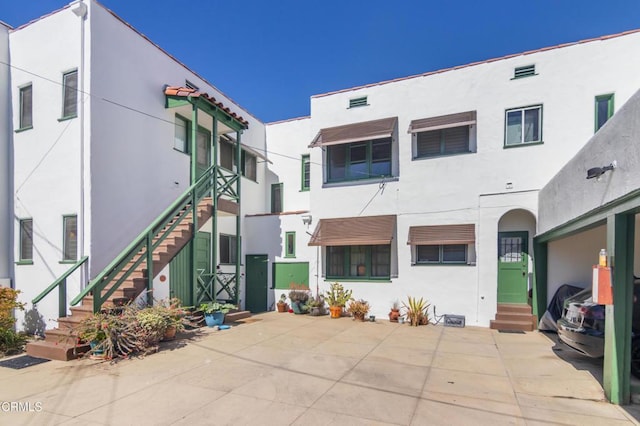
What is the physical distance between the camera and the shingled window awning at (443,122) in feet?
33.6

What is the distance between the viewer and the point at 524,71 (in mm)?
9891

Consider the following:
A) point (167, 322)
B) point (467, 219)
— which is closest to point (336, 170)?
point (467, 219)

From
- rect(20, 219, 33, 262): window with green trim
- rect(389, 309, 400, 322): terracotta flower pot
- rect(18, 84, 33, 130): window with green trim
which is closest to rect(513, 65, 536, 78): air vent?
rect(389, 309, 400, 322): terracotta flower pot

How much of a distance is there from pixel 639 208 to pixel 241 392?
569 cm

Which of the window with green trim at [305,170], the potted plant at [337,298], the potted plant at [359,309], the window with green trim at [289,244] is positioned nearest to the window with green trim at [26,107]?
the window with green trim at [289,244]

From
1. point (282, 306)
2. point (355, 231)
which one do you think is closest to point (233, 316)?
point (282, 306)

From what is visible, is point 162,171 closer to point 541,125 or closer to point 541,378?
point 541,378

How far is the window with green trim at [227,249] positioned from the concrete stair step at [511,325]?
8.84m

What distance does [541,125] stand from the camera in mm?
9633

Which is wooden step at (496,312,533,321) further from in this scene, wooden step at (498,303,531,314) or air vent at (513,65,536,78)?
air vent at (513,65,536,78)

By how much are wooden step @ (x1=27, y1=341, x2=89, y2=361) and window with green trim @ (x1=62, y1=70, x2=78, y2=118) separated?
5.36 metres

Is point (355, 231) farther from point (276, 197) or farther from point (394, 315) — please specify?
point (276, 197)

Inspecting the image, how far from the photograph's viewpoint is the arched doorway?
983 centimetres

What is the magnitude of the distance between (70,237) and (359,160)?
8.63 m
